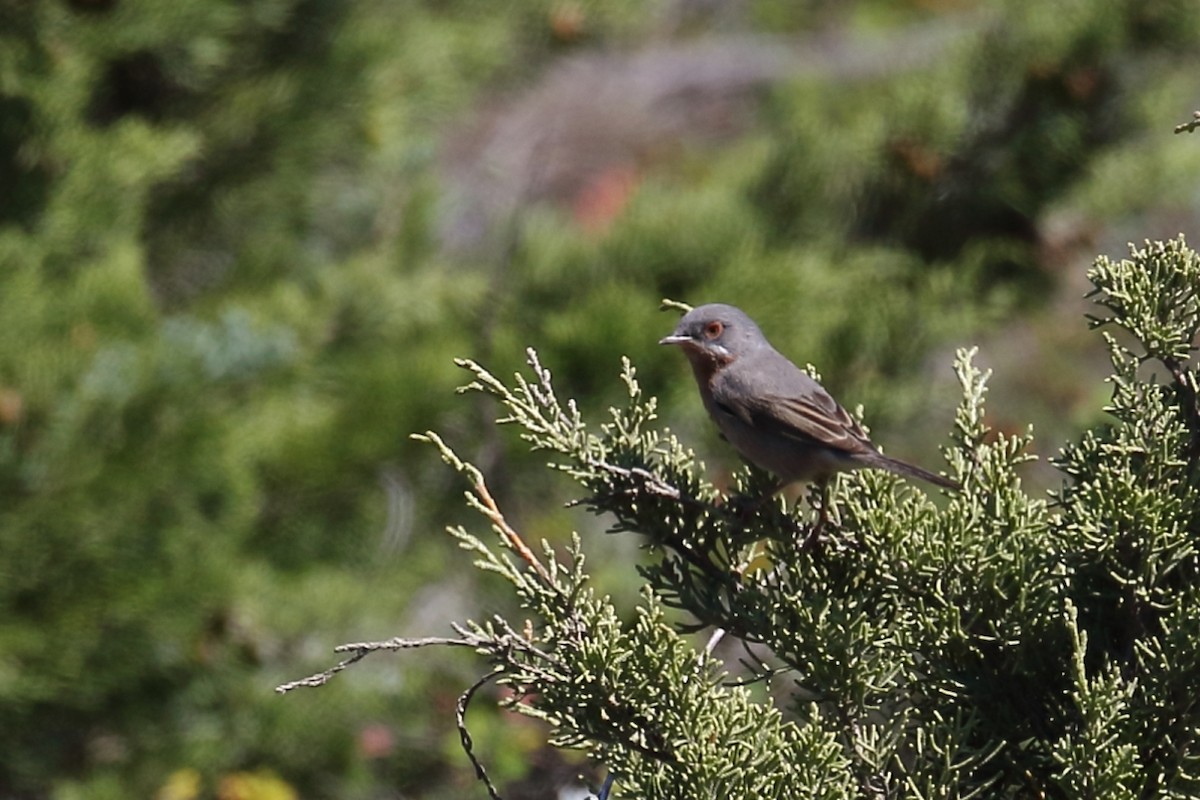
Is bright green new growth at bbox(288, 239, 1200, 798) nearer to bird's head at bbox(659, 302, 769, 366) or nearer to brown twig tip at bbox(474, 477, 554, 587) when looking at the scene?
brown twig tip at bbox(474, 477, 554, 587)

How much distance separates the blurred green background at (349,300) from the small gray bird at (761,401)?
1.15 metres

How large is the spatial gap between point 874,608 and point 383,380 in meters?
3.32

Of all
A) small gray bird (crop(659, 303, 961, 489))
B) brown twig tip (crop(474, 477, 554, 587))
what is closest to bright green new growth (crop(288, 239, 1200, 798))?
brown twig tip (crop(474, 477, 554, 587))

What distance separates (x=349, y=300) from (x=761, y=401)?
2446 mm

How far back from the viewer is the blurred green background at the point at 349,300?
4754 millimetres

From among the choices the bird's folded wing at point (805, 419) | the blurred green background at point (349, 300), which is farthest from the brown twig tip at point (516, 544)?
the blurred green background at point (349, 300)

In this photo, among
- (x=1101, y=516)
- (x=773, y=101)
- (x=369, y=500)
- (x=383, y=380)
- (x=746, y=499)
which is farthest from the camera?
(x=773, y=101)

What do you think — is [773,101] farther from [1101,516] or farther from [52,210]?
[1101,516]

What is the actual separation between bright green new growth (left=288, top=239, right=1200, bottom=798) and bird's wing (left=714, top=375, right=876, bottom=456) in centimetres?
88

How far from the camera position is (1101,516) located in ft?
6.59

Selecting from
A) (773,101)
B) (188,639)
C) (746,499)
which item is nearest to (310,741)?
(188,639)

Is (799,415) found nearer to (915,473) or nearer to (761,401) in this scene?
(761,401)

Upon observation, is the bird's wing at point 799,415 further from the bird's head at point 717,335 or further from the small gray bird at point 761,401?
the bird's head at point 717,335

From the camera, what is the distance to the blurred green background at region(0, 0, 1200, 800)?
475 centimetres
